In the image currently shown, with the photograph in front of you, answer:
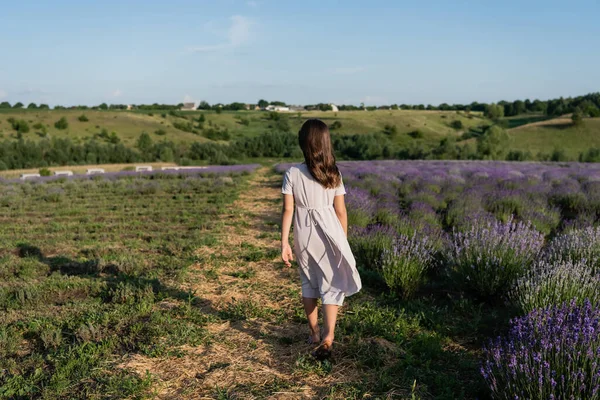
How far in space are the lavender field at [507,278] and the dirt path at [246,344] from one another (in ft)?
3.22

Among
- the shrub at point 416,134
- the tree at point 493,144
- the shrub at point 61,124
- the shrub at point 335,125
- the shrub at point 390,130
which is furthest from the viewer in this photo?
the shrub at point 390,130

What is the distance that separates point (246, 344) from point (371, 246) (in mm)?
2694

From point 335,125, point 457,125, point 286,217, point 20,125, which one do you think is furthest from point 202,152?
point 457,125

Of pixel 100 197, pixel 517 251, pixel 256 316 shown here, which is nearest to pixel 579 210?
pixel 517 251

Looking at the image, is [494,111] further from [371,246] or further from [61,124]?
[371,246]

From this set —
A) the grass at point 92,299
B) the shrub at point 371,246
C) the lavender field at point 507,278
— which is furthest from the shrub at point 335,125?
the shrub at point 371,246

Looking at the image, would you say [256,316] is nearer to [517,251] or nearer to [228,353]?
[228,353]

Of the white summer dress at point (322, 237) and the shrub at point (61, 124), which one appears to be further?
the shrub at point (61, 124)

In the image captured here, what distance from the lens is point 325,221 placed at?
3.45 m

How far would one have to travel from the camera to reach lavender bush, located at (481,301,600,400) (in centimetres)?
241

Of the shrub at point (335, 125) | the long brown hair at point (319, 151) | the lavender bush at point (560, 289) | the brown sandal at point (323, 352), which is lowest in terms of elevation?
the brown sandal at point (323, 352)

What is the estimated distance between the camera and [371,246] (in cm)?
603

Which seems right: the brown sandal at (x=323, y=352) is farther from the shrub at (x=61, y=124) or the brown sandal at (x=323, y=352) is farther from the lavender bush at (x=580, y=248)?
the shrub at (x=61, y=124)

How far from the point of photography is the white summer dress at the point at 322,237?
135 inches
